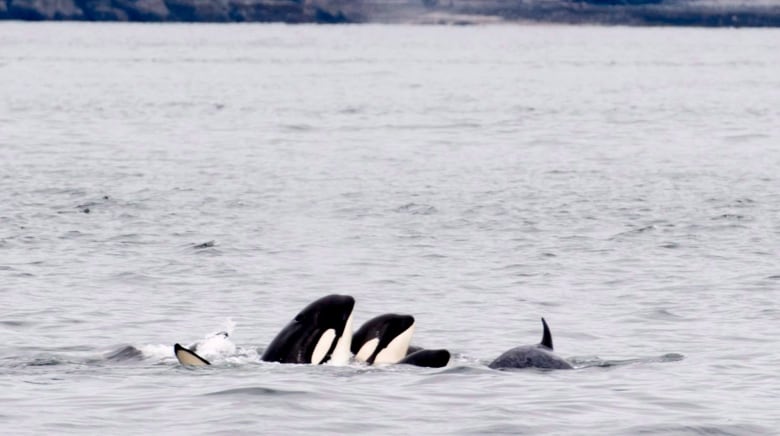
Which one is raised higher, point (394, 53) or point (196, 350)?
point (196, 350)

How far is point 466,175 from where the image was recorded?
1517 inches

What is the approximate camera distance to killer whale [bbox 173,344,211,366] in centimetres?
1595

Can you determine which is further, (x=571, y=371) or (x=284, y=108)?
(x=284, y=108)

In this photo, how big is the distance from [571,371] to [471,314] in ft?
12.9

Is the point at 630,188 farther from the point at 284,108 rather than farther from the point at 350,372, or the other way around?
the point at 284,108

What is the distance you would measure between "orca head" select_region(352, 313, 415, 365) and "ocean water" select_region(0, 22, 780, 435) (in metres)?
0.33

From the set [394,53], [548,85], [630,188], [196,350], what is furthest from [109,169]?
[394,53]

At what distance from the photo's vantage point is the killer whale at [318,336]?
16.6 metres

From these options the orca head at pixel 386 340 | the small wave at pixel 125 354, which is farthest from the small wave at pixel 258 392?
the small wave at pixel 125 354

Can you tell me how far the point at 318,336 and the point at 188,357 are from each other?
4.50 feet

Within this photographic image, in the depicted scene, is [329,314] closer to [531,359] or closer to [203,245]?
[531,359]

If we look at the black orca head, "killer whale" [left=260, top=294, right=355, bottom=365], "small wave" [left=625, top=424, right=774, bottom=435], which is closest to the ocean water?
"small wave" [left=625, top=424, right=774, bottom=435]

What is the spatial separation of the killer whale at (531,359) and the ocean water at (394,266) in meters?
0.18

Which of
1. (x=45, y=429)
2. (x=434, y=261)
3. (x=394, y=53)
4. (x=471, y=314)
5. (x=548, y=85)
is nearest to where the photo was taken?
(x=45, y=429)
